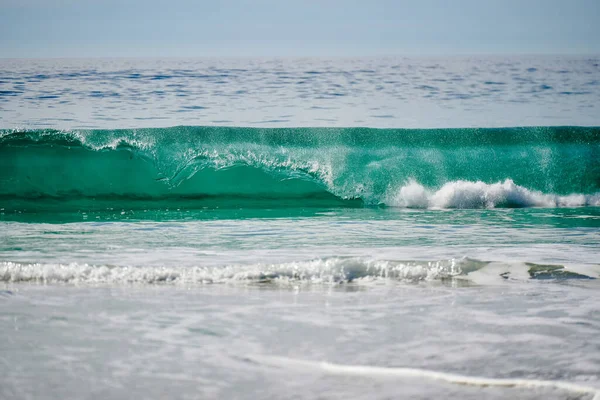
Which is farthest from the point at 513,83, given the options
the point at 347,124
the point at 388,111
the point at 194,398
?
the point at 194,398

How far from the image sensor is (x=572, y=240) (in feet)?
19.6

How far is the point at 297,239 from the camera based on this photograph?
19.4ft

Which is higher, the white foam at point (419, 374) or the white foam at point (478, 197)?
the white foam at point (478, 197)

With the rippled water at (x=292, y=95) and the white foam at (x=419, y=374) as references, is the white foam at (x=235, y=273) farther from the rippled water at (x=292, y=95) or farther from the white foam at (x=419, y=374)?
the rippled water at (x=292, y=95)

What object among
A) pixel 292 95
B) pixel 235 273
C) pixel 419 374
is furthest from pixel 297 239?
pixel 292 95

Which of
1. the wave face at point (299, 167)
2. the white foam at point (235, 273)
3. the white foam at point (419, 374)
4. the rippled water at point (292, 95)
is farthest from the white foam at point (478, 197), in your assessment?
the white foam at point (419, 374)

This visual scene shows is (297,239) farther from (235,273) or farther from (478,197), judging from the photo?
(478,197)

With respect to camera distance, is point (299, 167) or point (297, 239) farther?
point (299, 167)

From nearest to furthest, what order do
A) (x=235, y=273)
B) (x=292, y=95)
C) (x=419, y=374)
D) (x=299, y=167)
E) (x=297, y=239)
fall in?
1. (x=419, y=374)
2. (x=235, y=273)
3. (x=297, y=239)
4. (x=299, y=167)
5. (x=292, y=95)

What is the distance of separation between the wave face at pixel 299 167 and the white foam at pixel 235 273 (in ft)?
14.9

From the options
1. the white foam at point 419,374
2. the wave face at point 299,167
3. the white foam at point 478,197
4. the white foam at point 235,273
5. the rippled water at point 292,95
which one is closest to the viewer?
the white foam at point 419,374

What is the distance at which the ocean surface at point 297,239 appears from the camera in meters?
2.81

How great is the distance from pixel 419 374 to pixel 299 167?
754 cm

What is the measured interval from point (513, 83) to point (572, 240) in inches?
477
